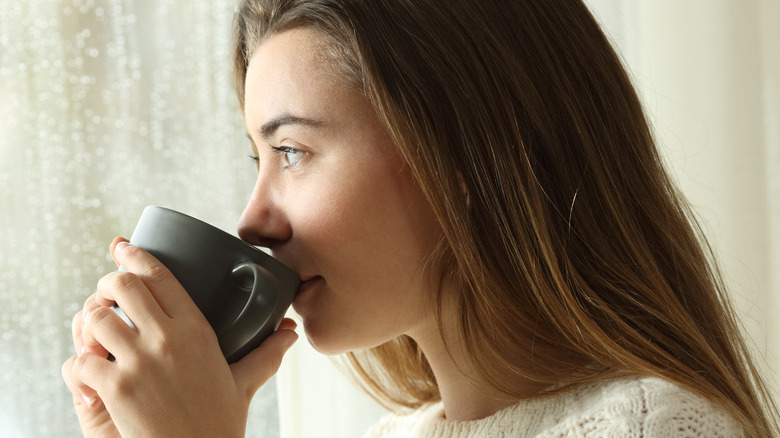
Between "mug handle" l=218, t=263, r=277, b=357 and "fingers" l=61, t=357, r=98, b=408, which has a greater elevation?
"mug handle" l=218, t=263, r=277, b=357

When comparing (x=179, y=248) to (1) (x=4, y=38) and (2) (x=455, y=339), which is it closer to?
(2) (x=455, y=339)

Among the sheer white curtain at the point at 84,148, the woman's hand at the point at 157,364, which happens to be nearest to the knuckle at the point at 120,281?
the woman's hand at the point at 157,364

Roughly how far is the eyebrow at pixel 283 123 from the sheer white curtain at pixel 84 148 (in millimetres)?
445

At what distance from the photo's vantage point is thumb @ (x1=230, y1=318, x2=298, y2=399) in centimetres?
87

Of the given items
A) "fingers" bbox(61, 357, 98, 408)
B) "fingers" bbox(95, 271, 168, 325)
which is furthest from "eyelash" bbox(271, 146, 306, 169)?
"fingers" bbox(61, 357, 98, 408)

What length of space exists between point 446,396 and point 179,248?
44cm

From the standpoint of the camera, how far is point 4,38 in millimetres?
1207

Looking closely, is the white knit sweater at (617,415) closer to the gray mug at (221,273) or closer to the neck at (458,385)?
the neck at (458,385)

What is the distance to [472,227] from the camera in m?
0.89

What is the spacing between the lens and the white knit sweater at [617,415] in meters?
0.79

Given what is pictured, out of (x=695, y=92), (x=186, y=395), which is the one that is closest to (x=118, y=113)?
(x=186, y=395)

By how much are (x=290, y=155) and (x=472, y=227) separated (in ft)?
0.79

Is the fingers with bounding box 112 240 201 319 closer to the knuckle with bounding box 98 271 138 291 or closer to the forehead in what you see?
the knuckle with bounding box 98 271 138 291

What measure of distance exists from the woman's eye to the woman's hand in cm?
20
